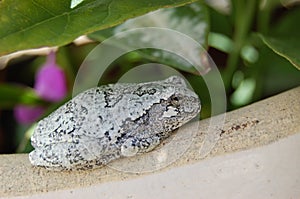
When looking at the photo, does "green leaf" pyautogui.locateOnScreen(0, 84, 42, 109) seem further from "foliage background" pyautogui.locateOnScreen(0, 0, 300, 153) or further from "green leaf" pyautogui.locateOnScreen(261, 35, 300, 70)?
"green leaf" pyautogui.locateOnScreen(261, 35, 300, 70)

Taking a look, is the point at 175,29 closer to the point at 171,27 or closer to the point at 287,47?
the point at 171,27

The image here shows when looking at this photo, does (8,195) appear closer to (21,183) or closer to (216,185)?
(21,183)

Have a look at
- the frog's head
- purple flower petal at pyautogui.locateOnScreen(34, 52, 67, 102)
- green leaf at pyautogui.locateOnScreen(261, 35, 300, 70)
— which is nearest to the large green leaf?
green leaf at pyautogui.locateOnScreen(261, 35, 300, 70)

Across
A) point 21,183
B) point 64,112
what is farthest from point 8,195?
point 64,112

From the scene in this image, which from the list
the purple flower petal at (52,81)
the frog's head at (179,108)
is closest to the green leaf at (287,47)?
the frog's head at (179,108)

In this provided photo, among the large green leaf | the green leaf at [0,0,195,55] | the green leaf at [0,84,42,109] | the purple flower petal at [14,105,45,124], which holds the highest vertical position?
the green leaf at [0,0,195,55]

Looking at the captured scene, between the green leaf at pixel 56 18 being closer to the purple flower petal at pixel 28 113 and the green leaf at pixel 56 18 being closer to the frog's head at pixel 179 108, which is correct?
the frog's head at pixel 179 108
